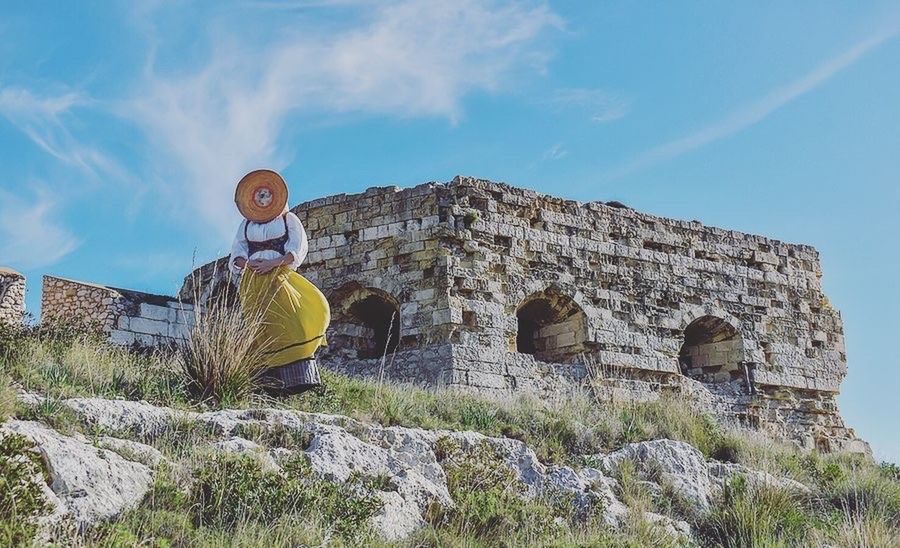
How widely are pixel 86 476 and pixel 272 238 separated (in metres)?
3.93

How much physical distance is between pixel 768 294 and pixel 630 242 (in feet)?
9.60

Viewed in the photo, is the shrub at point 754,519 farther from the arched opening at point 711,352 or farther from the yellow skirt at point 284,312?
the arched opening at point 711,352

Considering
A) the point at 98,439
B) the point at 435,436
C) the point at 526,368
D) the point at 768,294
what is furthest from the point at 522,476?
the point at 768,294

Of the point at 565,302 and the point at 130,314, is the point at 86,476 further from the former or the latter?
the point at 565,302

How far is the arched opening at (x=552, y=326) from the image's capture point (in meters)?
15.2

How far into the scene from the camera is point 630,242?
1620cm

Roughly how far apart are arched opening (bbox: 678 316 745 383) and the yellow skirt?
27.0ft

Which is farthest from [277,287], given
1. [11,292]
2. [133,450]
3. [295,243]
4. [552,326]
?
[11,292]

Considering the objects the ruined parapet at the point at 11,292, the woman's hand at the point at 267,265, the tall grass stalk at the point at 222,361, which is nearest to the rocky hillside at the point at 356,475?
the tall grass stalk at the point at 222,361

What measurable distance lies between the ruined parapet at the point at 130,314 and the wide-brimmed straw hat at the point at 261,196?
274 cm

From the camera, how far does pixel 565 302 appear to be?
15.4 m

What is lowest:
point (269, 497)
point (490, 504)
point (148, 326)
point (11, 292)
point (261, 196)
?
point (490, 504)

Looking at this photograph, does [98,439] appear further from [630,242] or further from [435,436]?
[630,242]

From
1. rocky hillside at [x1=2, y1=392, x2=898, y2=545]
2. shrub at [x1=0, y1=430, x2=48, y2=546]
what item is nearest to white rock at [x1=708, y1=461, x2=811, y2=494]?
rocky hillside at [x1=2, y1=392, x2=898, y2=545]
